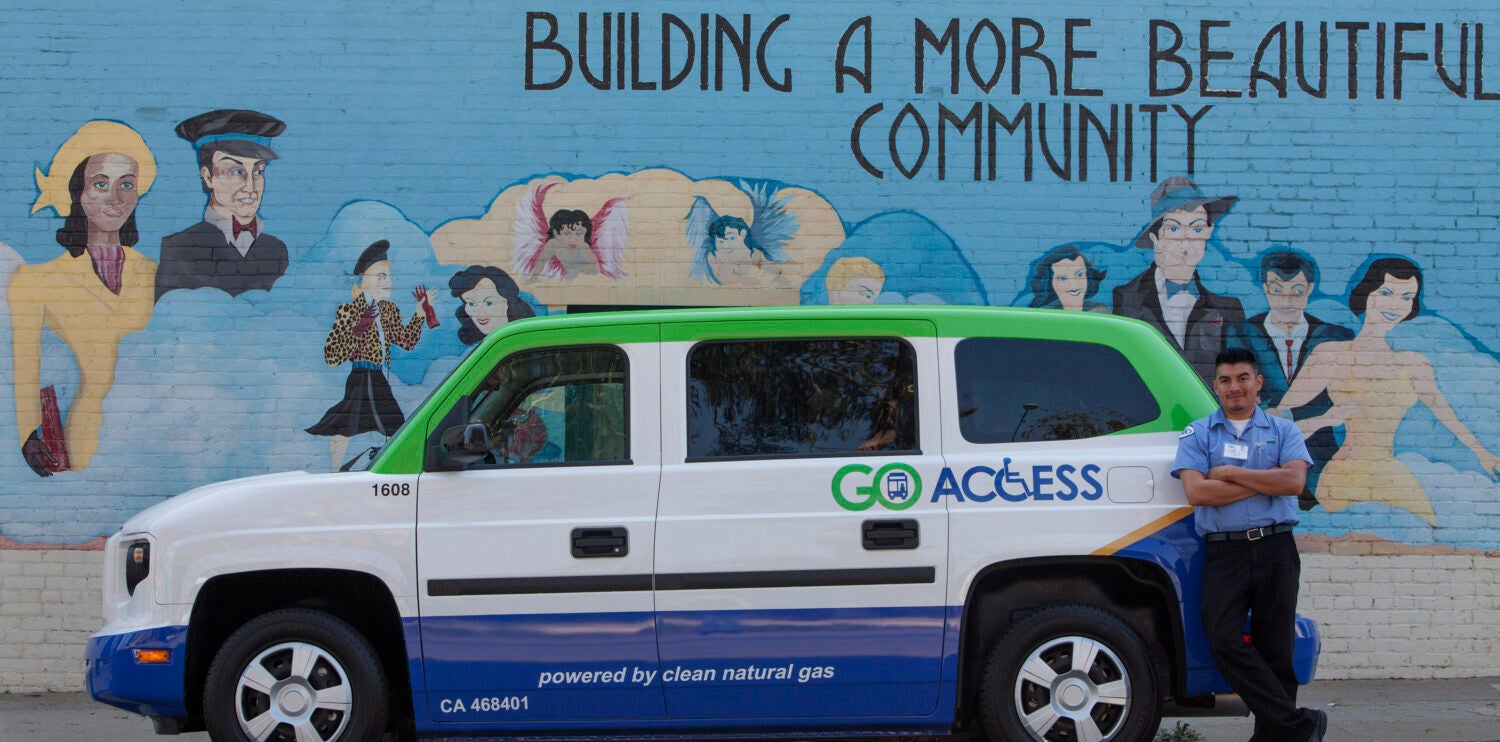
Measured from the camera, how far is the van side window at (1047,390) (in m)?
5.36

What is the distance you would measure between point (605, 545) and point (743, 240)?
157 inches

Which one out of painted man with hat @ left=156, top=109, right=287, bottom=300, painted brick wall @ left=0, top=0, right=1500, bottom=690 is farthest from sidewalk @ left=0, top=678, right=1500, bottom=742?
painted man with hat @ left=156, top=109, right=287, bottom=300

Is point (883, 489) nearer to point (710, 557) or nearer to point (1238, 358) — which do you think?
point (710, 557)

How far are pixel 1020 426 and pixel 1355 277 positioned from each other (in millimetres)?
4688

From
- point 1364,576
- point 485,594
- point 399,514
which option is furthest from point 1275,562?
point 1364,576

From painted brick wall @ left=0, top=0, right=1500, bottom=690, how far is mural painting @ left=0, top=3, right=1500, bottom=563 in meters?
0.02

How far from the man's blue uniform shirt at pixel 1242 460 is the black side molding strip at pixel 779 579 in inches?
47.9

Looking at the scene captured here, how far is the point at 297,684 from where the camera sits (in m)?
5.23

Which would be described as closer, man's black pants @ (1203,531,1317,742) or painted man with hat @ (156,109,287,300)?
man's black pants @ (1203,531,1317,742)

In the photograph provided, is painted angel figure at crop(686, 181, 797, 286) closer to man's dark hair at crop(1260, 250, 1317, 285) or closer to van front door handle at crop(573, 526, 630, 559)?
man's dark hair at crop(1260, 250, 1317, 285)

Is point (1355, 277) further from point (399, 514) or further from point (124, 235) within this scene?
point (124, 235)

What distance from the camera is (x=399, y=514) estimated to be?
5230mm

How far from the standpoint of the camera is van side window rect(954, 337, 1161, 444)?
536cm

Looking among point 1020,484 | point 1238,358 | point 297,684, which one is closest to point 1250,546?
point 1238,358
